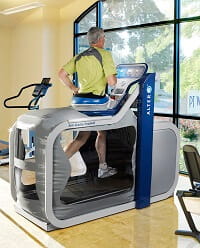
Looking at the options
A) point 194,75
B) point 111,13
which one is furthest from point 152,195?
point 111,13

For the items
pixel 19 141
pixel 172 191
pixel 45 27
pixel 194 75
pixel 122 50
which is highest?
pixel 45 27

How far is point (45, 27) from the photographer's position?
7.93 metres

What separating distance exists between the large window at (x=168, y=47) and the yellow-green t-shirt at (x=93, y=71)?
1.85m

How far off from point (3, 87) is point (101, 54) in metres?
5.15

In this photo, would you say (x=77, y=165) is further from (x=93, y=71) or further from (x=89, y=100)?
(x=93, y=71)

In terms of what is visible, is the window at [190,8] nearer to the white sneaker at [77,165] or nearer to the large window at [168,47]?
the large window at [168,47]

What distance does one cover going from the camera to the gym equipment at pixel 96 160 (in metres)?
3.67

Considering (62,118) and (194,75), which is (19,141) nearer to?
(62,118)

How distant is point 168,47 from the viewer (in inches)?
243

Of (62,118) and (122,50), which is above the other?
(122,50)

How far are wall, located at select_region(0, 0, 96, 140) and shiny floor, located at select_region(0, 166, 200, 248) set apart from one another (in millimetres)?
4123

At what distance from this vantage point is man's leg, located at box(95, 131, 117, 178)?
4609 millimetres

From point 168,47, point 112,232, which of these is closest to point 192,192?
point 112,232

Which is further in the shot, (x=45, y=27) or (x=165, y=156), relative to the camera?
(x=45, y=27)
